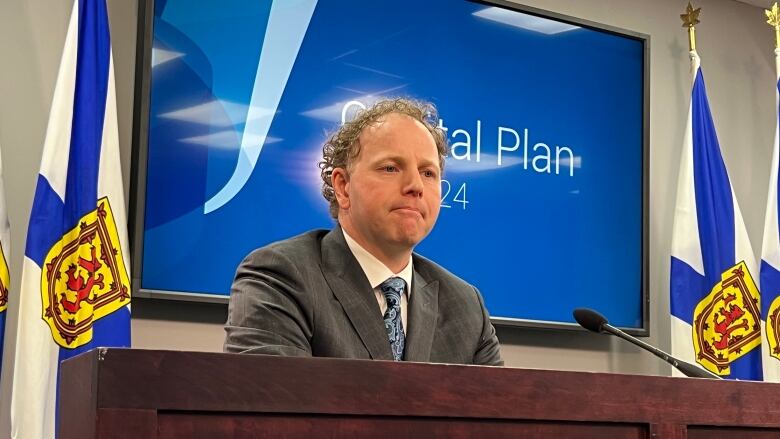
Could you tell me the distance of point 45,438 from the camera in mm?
3160

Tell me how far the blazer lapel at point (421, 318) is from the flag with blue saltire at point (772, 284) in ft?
8.80

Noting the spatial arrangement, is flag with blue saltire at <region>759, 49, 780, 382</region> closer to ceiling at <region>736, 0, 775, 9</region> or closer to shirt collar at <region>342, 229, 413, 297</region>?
ceiling at <region>736, 0, 775, 9</region>

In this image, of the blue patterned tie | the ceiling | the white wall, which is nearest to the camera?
the blue patterned tie

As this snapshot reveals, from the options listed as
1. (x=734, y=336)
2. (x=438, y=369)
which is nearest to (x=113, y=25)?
(x=438, y=369)

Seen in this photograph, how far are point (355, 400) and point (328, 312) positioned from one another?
74 cm

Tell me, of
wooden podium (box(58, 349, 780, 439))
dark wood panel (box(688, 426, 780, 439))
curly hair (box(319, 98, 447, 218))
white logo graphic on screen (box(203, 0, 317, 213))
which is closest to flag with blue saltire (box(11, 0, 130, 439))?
white logo graphic on screen (box(203, 0, 317, 213))

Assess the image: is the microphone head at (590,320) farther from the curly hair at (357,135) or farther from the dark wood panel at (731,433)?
the dark wood panel at (731,433)

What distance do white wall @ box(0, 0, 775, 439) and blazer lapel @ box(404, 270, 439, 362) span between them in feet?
4.85

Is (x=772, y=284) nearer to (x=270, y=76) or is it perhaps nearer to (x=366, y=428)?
(x=270, y=76)

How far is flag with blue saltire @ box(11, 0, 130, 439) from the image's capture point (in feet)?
10.5

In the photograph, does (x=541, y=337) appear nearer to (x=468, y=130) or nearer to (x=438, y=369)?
(x=468, y=130)

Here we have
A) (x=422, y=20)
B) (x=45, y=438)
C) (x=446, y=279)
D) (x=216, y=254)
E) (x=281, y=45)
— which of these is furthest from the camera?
(x=422, y=20)

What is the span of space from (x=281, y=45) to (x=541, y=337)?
5.43 feet

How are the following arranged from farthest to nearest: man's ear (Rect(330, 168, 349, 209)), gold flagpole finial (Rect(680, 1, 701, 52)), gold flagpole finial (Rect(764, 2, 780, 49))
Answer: gold flagpole finial (Rect(764, 2, 780, 49))
gold flagpole finial (Rect(680, 1, 701, 52))
man's ear (Rect(330, 168, 349, 209))
